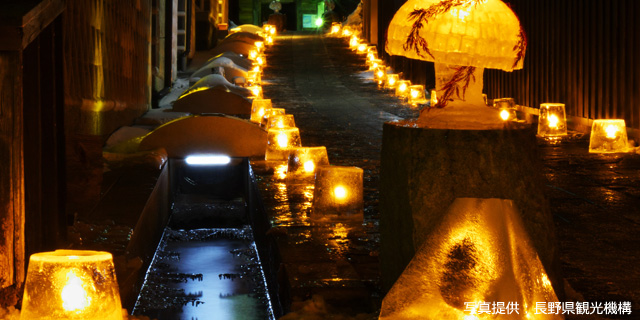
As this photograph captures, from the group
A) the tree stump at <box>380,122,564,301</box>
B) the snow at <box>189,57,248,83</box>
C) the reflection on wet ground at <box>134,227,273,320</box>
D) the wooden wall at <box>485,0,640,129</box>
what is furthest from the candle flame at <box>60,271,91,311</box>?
the snow at <box>189,57,248,83</box>

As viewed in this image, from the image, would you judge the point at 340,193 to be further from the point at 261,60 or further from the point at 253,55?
the point at 253,55

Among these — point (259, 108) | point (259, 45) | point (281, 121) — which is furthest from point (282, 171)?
point (259, 45)

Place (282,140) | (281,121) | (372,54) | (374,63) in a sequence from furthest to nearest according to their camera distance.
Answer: (372,54)
(374,63)
(281,121)
(282,140)

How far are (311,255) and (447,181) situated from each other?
4.49 ft

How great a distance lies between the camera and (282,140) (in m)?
8.95

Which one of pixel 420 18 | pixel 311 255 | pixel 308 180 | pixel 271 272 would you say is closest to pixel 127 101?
pixel 308 180

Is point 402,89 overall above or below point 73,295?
above

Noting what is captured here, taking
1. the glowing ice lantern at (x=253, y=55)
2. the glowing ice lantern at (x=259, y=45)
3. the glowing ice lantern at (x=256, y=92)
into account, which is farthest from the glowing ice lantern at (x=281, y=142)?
the glowing ice lantern at (x=259, y=45)

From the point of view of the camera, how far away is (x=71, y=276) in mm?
3020

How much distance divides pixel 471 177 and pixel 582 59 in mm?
8429

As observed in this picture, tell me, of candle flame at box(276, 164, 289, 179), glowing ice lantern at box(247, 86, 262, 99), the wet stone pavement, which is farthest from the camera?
glowing ice lantern at box(247, 86, 262, 99)

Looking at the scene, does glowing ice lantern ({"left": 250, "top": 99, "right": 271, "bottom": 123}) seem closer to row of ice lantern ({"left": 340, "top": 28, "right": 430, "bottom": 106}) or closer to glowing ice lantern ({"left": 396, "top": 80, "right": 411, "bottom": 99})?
row of ice lantern ({"left": 340, "top": 28, "right": 430, "bottom": 106})

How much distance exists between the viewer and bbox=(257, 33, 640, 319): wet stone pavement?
3.84 metres

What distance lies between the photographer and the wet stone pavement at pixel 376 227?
12.6 ft
